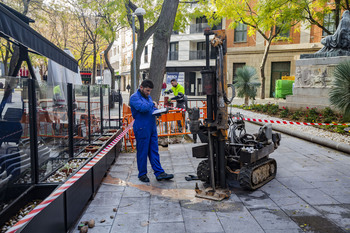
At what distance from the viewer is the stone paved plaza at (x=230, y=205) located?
3.86m

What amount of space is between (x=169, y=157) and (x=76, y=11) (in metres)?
18.6

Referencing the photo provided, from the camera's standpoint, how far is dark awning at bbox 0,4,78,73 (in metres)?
4.51

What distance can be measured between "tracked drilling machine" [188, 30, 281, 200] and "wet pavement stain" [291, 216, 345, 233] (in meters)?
1.05

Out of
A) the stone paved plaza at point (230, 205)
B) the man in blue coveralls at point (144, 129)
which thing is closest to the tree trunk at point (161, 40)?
the stone paved plaza at point (230, 205)

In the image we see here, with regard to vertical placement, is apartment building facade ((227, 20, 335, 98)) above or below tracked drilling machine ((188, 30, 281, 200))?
above

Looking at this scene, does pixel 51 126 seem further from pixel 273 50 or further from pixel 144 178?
pixel 273 50

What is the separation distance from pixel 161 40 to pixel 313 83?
780cm

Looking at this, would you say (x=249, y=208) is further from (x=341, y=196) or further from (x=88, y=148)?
(x=88, y=148)

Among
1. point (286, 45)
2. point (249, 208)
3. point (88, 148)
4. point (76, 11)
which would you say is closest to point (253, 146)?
point (249, 208)

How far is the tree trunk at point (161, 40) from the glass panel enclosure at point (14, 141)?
20.1 ft

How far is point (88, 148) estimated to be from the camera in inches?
255

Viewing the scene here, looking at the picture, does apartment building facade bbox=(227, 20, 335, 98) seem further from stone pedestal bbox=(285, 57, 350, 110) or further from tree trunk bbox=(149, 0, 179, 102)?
tree trunk bbox=(149, 0, 179, 102)

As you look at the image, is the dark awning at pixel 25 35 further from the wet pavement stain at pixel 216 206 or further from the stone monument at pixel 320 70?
the stone monument at pixel 320 70

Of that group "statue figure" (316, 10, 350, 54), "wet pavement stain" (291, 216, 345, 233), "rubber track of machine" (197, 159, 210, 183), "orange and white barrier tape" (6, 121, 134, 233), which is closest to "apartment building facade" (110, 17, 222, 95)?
"statue figure" (316, 10, 350, 54)
